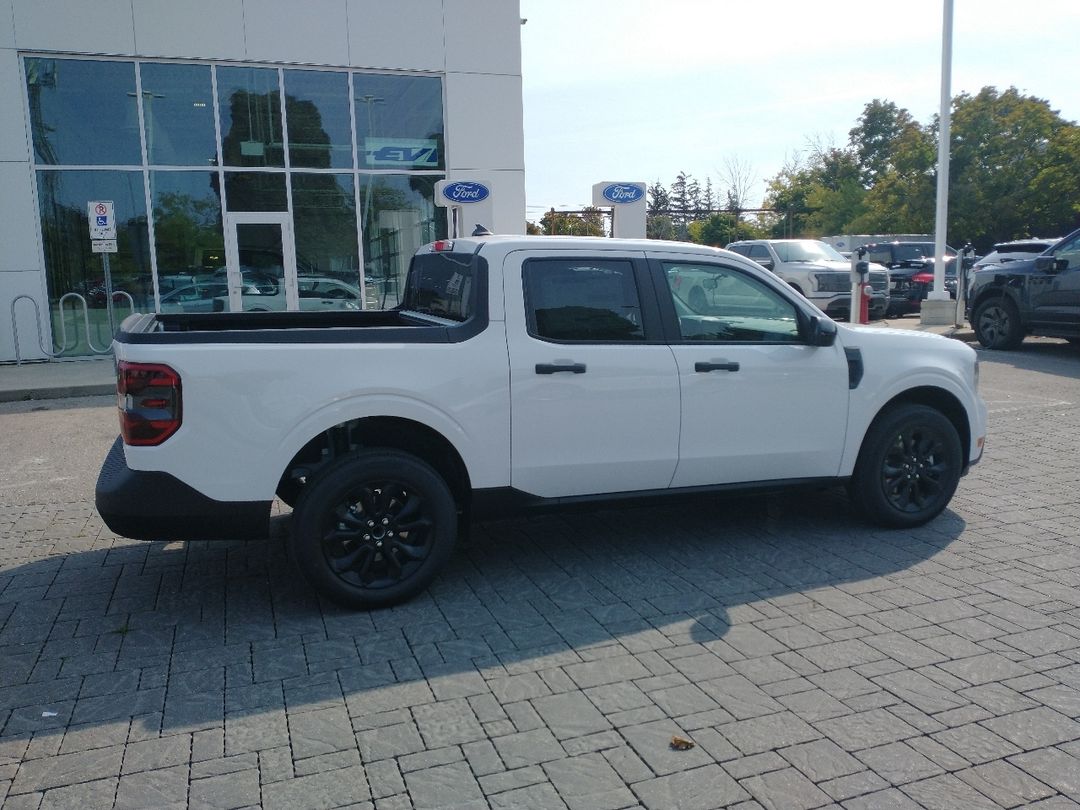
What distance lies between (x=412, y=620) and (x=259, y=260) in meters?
13.4

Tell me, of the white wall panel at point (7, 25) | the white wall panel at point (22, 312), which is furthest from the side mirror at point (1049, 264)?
the white wall panel at point (7, 25)

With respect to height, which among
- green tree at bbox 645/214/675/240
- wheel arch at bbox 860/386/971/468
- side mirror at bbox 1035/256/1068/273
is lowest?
wheel arch at bbox 860/386/971/468

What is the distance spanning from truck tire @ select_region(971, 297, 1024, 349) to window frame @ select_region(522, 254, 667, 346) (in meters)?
11.4

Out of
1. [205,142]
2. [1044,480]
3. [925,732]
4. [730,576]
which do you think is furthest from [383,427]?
[205,142]

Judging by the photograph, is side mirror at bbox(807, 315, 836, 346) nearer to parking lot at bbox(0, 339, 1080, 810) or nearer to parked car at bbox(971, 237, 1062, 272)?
parking lot at bbox(0, 339, 1080, 810)

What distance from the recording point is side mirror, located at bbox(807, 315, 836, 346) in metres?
5.44

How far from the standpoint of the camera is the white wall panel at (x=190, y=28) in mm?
15352

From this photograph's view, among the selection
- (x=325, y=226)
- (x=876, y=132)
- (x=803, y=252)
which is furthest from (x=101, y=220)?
(x=876, y=132)

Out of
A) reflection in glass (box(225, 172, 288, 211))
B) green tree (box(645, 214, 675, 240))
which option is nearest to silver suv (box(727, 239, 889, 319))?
reflection in glass (box(225, 172, 288, 211))

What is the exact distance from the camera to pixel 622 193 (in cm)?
1570

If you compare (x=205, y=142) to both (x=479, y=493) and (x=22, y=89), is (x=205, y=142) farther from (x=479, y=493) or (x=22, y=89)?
(x=479, y=493)

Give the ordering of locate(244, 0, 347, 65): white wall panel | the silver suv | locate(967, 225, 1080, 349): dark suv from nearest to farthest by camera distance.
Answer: locate(967, 225, 1080, 349): dark suv → locate(244, 0, 347, 65): white wall panel → the silver suv

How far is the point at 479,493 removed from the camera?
484 cm

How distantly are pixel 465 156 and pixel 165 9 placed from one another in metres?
5.54
